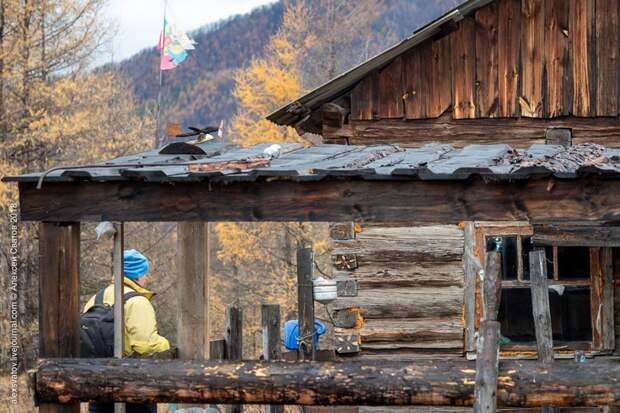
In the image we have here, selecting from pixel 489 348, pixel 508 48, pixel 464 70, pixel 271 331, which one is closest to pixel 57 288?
pixel 489 348

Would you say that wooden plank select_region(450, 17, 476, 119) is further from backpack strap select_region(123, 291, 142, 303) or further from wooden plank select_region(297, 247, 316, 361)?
backpack strap select_region(123, 291, 142, 303)

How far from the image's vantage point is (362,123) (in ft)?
40.7

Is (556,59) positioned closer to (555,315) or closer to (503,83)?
(503,83)

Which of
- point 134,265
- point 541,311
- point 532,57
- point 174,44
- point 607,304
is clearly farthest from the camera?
point 174,44

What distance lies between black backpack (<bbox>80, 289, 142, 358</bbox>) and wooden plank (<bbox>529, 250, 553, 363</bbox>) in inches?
159

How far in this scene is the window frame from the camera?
39.6ft

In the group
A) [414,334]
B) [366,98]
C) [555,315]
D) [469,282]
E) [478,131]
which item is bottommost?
[414,334]

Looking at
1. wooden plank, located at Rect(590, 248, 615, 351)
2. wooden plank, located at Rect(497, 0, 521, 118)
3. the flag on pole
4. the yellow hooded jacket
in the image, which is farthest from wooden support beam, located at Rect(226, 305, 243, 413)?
the flag on pole

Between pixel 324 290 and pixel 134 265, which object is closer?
pixel 134 265

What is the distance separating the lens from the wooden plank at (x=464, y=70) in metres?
12.3

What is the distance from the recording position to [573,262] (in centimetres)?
1257

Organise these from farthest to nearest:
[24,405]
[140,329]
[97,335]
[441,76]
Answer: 1. [24,405]
2. [441,76]
3. [140,329]
4. [97,335]

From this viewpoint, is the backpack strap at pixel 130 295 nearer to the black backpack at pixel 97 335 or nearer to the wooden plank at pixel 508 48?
the black backpack at pixel 97 335

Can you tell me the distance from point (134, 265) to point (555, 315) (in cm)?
586
